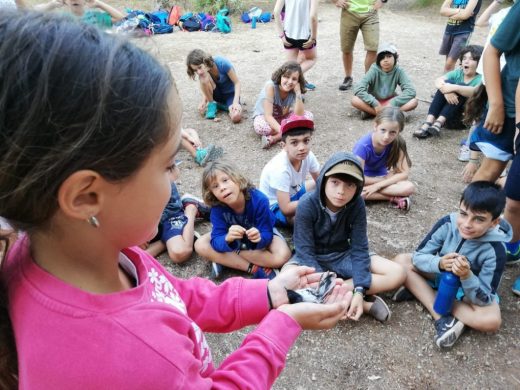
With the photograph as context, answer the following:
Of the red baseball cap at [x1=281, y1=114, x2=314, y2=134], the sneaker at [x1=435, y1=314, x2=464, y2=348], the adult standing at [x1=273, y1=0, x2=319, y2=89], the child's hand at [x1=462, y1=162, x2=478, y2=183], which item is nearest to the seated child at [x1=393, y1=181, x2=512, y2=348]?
the sneaker at [x1=435, y1=314, x2=464, y2=348]

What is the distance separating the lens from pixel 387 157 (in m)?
3.97

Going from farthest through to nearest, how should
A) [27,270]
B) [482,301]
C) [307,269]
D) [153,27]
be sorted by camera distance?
[153,27]
[482,301]
[307,269]
[27,270]

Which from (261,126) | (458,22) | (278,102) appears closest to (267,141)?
(261,126)

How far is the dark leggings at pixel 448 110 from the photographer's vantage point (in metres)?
5.10

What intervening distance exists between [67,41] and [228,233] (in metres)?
2.36

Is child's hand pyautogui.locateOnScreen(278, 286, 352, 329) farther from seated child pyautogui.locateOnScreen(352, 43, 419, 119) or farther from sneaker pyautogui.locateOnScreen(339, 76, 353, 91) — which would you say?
sneaker pyautogui.locateOnScreen(339, 76, 353, 91)

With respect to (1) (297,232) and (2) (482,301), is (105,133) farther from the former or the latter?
(2) (482,301)

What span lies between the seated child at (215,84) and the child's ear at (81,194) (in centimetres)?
500

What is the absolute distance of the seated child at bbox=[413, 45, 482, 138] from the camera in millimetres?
4949

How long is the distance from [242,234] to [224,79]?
11.7 feet

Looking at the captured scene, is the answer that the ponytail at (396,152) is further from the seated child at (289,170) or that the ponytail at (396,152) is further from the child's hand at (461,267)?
the child's hand at (461,267)

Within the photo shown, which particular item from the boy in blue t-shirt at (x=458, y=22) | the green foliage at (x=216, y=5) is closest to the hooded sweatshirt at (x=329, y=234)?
the boy in blue t-shirt at (x=458, y=22)

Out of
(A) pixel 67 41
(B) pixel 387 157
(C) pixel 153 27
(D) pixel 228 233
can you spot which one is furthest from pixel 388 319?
(C) pixel 153 27

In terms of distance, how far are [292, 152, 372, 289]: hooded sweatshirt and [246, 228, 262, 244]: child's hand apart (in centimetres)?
29
